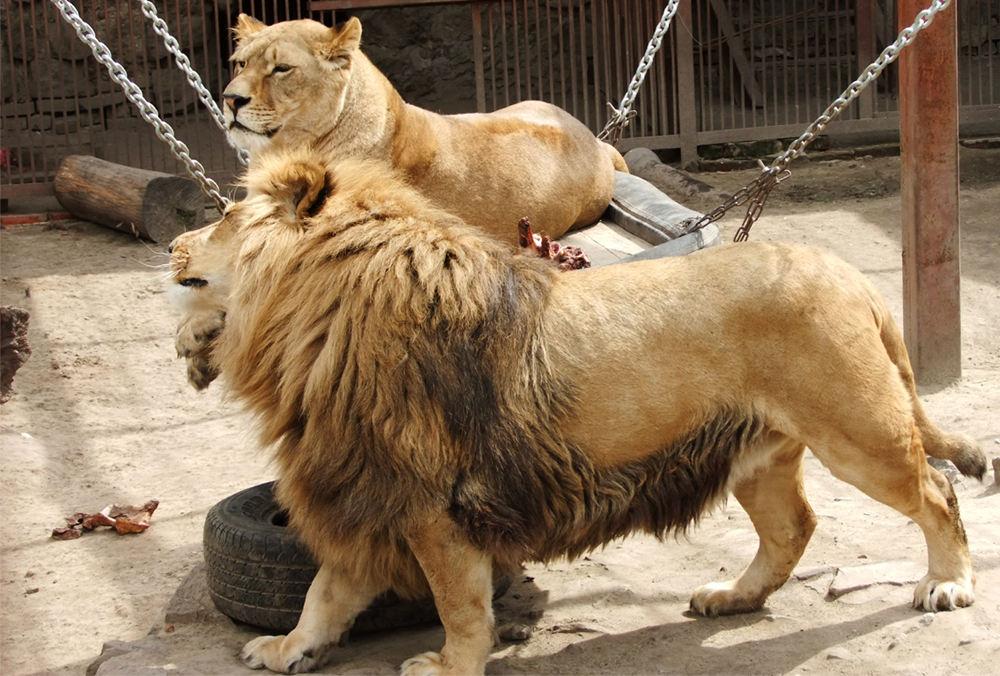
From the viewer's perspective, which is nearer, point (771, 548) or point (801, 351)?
point (801, 351)

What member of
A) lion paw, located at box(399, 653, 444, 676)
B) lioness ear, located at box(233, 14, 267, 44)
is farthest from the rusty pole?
lion paw, located at box(399, 653, 444, 676)

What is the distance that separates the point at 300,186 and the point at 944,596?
258 centimetres

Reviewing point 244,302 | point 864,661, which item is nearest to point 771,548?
point 864,661

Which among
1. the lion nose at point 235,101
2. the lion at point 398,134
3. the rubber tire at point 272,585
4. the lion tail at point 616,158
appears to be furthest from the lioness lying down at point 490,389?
the lion tail at point 616,158

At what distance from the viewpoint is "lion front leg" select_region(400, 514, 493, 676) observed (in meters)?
3.38

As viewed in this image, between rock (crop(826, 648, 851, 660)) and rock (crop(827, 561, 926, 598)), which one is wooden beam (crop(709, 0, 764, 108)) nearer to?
rock (crop(827, 561, 926, 598))

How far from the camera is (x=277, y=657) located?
363cm

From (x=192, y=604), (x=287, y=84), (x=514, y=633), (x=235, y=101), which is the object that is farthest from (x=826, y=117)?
(x=192, y=604)

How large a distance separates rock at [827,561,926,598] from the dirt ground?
0.04 feet

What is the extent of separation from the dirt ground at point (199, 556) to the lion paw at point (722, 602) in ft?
0.12

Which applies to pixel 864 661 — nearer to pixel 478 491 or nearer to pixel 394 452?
pixel 478 491

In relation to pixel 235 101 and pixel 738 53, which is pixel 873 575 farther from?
pixel 738 53

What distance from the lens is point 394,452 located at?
3346mm

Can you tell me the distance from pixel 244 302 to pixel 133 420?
12.8ft
